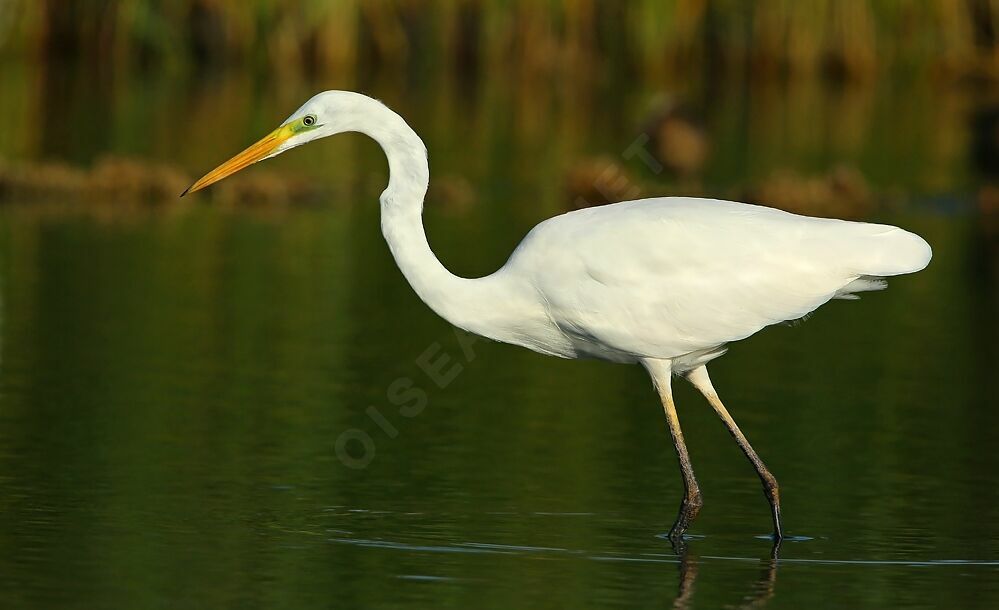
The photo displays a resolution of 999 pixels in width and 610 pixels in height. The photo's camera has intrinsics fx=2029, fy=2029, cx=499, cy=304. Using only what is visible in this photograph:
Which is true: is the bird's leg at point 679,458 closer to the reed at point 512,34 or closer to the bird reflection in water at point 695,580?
the bird reflection in water at point 695,580

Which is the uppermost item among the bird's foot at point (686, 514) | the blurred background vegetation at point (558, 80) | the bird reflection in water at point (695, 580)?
the blurred background vegetation at point (558, 80)

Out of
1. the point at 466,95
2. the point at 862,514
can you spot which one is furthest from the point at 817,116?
the point at 862,514

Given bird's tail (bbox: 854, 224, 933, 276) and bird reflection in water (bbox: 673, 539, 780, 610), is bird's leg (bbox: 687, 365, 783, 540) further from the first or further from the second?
bird's tail (bbox: 854, 224, 933, 276)

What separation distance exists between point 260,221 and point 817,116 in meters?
15.9

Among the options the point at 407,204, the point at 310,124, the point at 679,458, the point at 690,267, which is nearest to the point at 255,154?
the point at 310,124

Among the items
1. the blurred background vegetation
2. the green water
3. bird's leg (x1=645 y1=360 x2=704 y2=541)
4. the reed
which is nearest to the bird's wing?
bird's leg (x1=645 y1=360 x2=704 y2=541)

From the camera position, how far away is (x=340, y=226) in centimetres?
2050

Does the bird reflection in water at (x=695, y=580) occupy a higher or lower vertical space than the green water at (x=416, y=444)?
lower

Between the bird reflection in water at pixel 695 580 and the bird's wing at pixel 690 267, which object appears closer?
the bird reflection in water at pixel 695 580

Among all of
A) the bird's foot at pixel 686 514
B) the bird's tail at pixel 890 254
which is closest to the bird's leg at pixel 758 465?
the bird's foot at pixel 686 514

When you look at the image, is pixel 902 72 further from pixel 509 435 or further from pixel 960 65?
pixel 509 435

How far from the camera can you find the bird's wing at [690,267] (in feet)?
29.2

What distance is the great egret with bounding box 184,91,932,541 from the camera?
8.92 metres

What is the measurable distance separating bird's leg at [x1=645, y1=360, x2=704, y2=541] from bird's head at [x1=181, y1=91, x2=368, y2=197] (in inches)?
70.4
